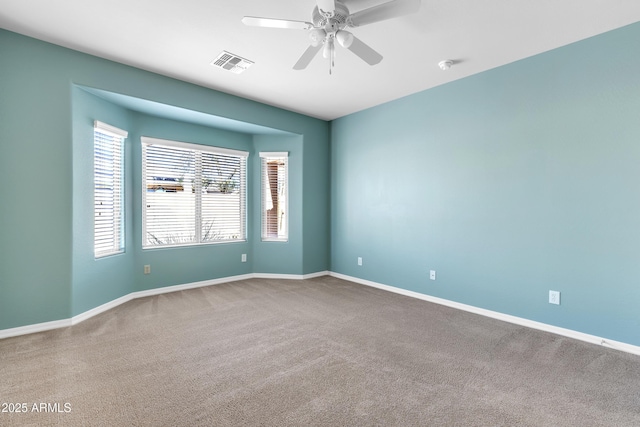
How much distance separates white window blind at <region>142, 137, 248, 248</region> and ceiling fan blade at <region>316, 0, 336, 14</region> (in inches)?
127

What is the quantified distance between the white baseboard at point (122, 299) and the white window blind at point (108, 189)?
64 centimetres

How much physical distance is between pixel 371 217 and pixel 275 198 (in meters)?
1.75

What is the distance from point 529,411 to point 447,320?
1512 mm

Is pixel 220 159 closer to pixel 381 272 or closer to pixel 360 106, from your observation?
pixel 360 106

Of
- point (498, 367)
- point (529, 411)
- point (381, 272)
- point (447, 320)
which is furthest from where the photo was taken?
point (381, 272)

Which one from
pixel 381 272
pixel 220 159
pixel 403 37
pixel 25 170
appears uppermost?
pixel 403 37

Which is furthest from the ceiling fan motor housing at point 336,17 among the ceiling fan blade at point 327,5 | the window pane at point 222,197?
the window pane at point 222,197

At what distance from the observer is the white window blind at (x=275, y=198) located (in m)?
5.28

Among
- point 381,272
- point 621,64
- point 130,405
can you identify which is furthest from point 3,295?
point 621,64

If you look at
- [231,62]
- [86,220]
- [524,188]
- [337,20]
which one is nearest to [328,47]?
[337,20]

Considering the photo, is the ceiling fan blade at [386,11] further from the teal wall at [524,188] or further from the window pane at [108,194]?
the window pane at [108,194]

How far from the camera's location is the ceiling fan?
198 cm

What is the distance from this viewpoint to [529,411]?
182cm

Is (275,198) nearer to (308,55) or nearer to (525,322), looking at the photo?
(308,55)
